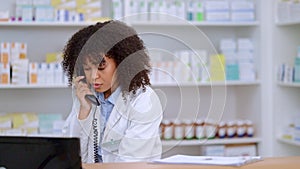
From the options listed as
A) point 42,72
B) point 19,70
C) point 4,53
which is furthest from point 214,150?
point 4,53

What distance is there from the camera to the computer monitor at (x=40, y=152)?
1.55 m

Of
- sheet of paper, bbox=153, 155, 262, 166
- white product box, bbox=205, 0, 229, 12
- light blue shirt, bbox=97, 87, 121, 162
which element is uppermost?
white product box, bbox=205, 0, 229, 12

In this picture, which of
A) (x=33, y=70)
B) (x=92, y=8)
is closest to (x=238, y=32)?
(x=92, y=8)

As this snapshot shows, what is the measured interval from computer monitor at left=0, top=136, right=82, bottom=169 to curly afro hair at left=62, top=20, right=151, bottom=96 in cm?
45

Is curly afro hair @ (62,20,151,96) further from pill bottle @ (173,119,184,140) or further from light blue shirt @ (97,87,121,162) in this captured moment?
pill bottle @ (173,119,184,140)

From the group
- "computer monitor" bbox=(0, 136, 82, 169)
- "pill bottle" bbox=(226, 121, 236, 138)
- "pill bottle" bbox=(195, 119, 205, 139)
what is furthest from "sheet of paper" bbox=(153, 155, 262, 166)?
"pill bottle" bbox=(226, 121, 236, 138)

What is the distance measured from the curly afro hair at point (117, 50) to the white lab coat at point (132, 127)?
0.18 ft

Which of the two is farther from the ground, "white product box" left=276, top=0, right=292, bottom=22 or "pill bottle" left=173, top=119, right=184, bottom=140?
"white product box" left=276, top=0, right=292, bottom=22

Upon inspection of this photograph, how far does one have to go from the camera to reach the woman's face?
6.50 ft

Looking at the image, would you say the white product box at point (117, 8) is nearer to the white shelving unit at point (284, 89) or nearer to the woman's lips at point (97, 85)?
the white shelving unit at point (284, 89)

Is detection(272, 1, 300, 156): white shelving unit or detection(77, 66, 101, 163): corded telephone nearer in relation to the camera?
detection(77, 66, 101, 163): corded telephone

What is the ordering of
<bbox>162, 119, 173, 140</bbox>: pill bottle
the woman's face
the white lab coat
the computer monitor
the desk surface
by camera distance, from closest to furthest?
1. the computer monitor
2. the desk surface
3. the woman's face
4. the white lab coat
5. <bbox>162, 119, 173, 140</bbox>: pill bottle

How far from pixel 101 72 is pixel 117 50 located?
9 centimetres

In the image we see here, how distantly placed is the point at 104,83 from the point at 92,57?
0.14 meters
